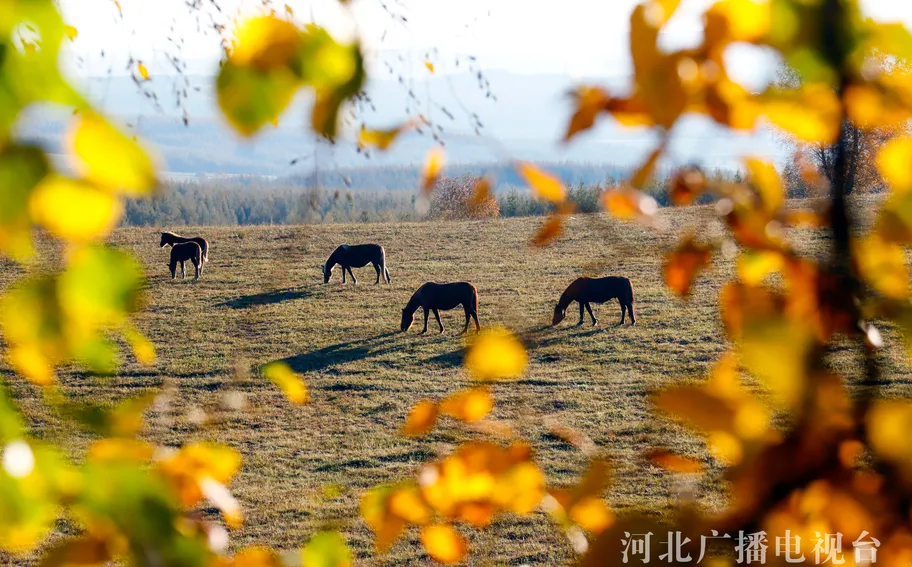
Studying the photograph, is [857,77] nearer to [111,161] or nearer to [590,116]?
[590,116]

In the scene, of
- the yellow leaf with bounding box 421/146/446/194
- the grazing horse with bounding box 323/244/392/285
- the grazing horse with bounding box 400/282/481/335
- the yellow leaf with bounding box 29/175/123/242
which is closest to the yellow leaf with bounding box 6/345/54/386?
the yellow leaf with bounding box 29/175/123/242

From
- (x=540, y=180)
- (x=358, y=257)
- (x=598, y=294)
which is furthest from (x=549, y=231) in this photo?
(x=358, y=257)

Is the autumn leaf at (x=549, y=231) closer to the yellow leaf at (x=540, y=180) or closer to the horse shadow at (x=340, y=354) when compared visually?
the yellow leaf at (x=540, y=180)

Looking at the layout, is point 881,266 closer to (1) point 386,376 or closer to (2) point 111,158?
(2) point 111,158

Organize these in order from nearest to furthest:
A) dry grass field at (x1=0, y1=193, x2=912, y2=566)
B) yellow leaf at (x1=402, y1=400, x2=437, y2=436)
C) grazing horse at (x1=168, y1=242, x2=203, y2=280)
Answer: yellow leaf at (x1=402, y1=400, x2=437, y2=436) < dry grass field at (x1=0, y1=193, x2=912, y2=566) < grazing horse at (x1=168, y1=242, x2=203, y2=280)

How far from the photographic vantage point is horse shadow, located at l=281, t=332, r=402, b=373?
948cm

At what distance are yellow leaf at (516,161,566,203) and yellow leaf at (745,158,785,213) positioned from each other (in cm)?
14

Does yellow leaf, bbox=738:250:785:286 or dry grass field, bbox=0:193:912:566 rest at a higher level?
yellow leaf, bbox=738:250:785:286

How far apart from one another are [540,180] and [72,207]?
1.19 feet

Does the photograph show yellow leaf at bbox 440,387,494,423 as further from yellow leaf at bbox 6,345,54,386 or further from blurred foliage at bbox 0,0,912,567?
yellow leaf at bbox 6,345,54,386

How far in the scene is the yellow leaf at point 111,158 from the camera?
34 cm

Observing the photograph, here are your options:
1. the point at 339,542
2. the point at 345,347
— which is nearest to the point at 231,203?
the point at 345,347

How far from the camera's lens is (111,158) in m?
0.34

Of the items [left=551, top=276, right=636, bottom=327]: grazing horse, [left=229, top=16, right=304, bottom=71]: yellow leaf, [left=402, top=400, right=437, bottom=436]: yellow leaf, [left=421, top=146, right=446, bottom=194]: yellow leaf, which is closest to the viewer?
[left=229, top=16, right=304, bottom=71]: yellow leaf
